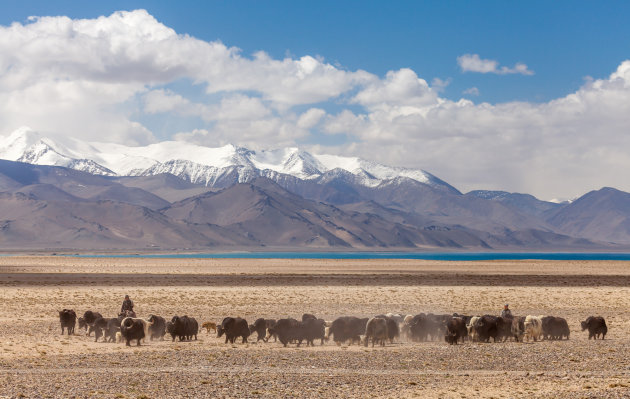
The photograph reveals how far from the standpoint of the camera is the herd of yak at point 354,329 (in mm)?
23922

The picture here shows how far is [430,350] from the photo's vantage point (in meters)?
22.5

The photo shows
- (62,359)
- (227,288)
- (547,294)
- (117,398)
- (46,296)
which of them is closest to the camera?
(117,398)

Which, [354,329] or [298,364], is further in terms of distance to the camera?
[354,329]

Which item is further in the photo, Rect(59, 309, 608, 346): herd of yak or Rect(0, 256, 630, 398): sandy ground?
Rect(59, 309, 608, 346): herd of yak

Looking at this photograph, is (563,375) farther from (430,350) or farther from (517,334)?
(517,334)

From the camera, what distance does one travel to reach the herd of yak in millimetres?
23922

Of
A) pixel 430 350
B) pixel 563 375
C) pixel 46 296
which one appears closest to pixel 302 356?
A: pixel 430 350

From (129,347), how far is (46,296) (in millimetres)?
21169

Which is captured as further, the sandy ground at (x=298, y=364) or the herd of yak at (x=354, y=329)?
the herd of yak at (x=354, y=329)

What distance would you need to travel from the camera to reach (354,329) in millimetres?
24266

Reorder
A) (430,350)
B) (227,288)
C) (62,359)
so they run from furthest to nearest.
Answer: (227,288) → (430,350) → (62,359)

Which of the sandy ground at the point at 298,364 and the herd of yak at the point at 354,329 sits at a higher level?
the herd of yak at the point at 354,329

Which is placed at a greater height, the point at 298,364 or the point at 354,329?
the point at 354,329

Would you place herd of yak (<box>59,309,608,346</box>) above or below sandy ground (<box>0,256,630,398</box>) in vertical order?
above
